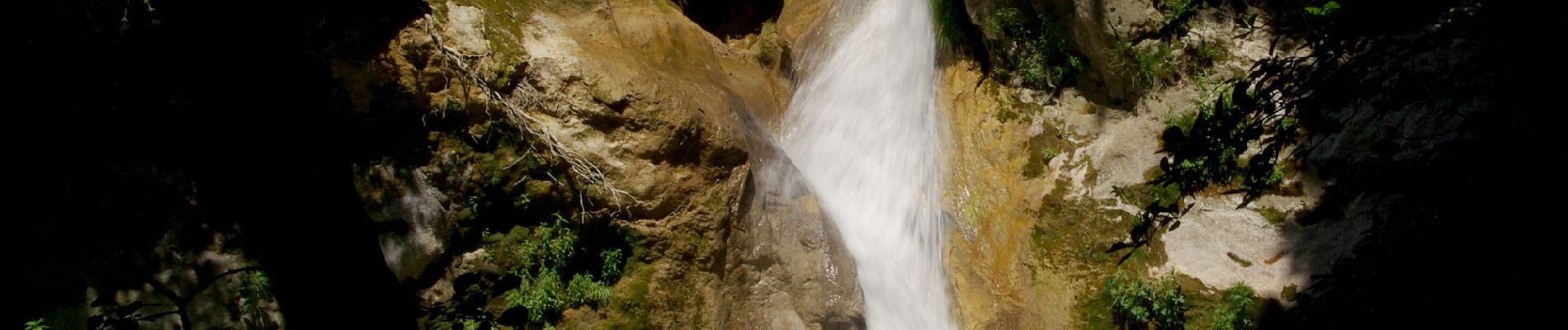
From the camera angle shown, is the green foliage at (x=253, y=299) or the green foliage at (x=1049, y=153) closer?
the green foliage at (x=253, y=299)

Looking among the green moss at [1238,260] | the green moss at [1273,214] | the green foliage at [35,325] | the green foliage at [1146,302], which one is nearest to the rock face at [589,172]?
the green foliage at [35,325]

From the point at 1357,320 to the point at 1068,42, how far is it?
15.1 ft

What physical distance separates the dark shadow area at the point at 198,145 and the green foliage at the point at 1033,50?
417 cm

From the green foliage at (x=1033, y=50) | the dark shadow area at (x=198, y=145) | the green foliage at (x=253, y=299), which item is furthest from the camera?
the green foliage at (x=1033, y=50)

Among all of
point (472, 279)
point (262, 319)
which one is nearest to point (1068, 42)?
point (472, 279)

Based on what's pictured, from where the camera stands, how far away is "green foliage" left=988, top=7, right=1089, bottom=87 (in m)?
6.79

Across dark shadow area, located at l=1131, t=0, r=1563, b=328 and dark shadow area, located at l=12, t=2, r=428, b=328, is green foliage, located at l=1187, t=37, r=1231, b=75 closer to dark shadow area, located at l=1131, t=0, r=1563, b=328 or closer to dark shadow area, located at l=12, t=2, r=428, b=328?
dark shadow area, located at l=1131, t=0, r=1563, b=328

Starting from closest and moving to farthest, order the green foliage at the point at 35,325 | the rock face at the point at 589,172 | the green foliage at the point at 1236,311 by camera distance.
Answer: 1. the green foliage at the point at 35,325
2. the rock face at the point at 589,172
3. the green foliage at the point at 1236,311

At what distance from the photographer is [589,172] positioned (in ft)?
18.1

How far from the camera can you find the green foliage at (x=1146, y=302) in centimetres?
566

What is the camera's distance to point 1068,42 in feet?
22.0

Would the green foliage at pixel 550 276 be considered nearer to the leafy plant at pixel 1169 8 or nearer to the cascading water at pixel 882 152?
the cascading water at pixel 882 152

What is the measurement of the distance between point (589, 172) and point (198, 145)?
2.47 metres

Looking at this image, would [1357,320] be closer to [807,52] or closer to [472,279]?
[472,279]
